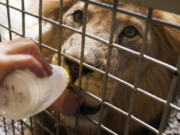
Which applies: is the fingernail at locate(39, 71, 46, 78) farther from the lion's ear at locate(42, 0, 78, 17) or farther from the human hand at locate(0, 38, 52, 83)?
the lion's ear at locate(42, 0, 78, 17)

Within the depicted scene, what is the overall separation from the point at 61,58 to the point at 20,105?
0.86ft

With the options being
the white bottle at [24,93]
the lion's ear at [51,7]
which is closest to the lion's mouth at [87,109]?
the white bottle at [24,93]

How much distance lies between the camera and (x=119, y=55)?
3.40ft

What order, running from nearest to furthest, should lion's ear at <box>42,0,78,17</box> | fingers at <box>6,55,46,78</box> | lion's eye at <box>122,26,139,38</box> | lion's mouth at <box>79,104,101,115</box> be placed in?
fingers at <box>6,55,46,78</box>, lion's mouth at <box>79,104,101,115</box>, lion's eye at <box>122,26,139,38</box>, lion's ear at <box>42,0,78,17</box>

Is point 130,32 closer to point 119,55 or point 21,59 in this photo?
point 119,55

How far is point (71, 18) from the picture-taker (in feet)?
3.83

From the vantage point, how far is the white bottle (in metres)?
0.55

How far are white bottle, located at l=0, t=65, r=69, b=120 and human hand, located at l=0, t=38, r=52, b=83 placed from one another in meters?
0.01

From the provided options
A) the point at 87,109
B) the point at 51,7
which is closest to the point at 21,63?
the point at 87,109

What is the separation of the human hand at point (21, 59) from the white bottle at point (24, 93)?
12 millimetres

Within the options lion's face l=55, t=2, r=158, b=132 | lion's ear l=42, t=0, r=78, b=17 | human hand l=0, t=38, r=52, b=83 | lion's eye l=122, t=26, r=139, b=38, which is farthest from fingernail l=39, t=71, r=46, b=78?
lion's ear l=42, t=0, r=78, b=17

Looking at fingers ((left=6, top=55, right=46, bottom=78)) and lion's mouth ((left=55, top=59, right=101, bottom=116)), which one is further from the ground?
fingers ((left=6, top=55, right=46, bottom=78))

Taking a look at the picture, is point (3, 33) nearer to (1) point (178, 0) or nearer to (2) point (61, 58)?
(2) point (61, 58)

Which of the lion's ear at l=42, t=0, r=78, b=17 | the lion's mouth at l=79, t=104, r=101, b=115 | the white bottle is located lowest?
the lion's mouth at l=79, t=104, r=101, b=115
